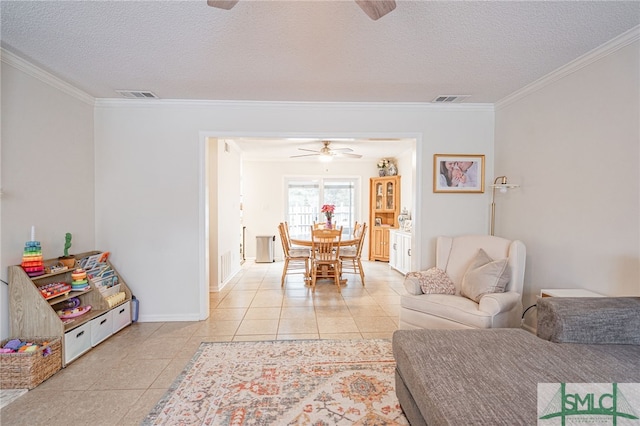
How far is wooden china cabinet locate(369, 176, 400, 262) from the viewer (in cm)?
641

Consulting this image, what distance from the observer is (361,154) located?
620 cm

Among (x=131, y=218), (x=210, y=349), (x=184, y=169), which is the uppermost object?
(x=184, y=169)

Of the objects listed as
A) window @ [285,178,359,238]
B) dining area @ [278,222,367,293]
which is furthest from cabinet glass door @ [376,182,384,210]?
dining area @ [278,222,367,293]

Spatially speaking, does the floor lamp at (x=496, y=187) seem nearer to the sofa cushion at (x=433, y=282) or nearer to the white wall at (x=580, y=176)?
the white wall at (x=580, y=176)

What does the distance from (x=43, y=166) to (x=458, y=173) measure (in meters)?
4.09

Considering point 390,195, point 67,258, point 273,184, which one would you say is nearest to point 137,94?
point 67,258

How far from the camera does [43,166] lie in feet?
8.22

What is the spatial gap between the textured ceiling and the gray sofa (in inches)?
69.4

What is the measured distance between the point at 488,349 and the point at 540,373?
25 centimetres

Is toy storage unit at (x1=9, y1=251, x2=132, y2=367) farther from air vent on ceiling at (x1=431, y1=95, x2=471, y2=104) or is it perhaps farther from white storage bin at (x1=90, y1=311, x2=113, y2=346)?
air vent on ceiling at (x1=431, y1=95, x2=471, y2=104)

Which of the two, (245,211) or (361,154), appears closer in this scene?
(361,154)

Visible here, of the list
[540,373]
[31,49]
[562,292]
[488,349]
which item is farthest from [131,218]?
[562,292]

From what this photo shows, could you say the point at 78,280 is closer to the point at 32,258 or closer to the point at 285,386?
the point at 32,258

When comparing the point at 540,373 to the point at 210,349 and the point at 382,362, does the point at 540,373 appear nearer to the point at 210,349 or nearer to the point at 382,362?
the point at 382,362
